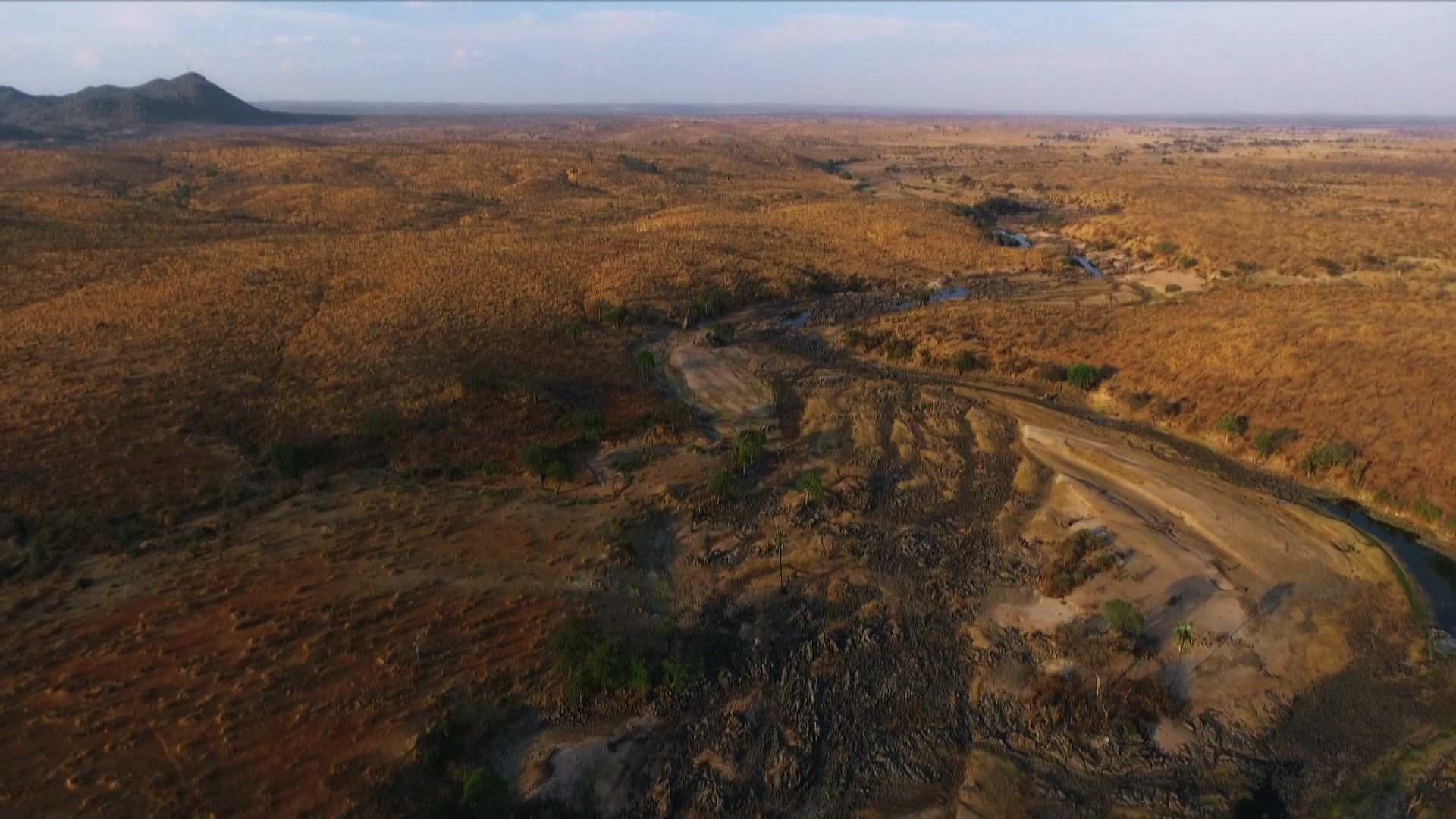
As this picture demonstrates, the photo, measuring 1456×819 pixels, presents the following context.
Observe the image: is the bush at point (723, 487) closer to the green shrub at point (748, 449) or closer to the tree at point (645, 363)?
the green shrub at point (748, 449)

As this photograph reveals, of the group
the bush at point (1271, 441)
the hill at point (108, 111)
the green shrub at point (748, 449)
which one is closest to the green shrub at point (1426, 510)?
the bush at point (1271, 441)

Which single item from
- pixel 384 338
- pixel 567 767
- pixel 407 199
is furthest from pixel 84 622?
pixel 407 199

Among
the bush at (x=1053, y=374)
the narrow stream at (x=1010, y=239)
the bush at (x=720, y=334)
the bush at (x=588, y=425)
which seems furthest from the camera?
the narrow stream at (x=1010, y=239)

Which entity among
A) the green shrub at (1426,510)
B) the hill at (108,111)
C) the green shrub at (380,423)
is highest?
the hill at (108,111)

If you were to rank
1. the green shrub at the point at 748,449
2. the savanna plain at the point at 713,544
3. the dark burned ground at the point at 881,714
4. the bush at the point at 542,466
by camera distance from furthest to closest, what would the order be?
the green shrub at the point at 748,449 → the bush at the point at 542,466 → the savanna plain at the point at 713,544 → the dark burned ground at the point at 881,714

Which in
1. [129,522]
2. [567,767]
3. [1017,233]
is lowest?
[567,767]

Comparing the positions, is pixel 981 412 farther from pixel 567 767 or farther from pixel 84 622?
pixel 84 622

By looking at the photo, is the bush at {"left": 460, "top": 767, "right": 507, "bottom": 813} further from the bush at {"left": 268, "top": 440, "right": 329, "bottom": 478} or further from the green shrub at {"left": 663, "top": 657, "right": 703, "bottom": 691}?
the bush at {"left": 268, "top": 440, "right": 329, "bottom": 478}
